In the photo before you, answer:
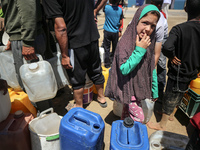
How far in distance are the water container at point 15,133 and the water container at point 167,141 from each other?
141 cm

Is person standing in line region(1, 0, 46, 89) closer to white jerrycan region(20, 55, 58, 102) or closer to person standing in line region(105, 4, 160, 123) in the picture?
white jerrycan region(20, 55, 58, 102)

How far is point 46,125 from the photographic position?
5.69 feet

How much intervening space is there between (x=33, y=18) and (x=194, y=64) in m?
2.08

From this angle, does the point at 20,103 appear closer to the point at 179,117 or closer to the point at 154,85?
the point at 154,85

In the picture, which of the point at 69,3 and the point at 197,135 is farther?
the point at 69,3

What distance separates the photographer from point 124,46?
5.09 feet

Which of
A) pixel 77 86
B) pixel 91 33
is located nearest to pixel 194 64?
pixel 91 33

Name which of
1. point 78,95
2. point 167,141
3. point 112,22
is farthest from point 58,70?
point 112,22

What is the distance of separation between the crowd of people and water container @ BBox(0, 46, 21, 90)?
14 centimetres

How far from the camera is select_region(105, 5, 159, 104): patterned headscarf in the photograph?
1.53 meters

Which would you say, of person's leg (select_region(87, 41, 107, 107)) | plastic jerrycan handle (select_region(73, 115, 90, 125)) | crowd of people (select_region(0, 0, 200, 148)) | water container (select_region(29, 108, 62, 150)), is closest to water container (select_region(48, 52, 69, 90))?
crowd of people (select_region(0, 0, 200, 148))

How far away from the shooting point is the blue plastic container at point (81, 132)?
52.9 inches

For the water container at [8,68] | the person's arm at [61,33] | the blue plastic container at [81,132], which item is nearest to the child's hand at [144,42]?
the blue plastic container at [81,132]

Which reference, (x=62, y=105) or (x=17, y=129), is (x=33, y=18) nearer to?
(x=17, y=129)
